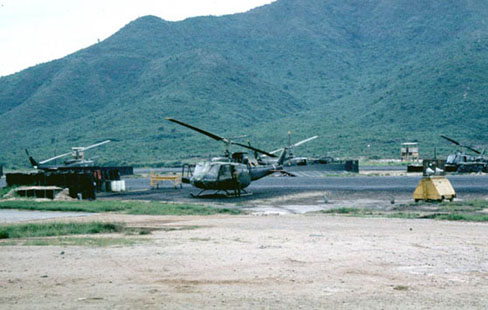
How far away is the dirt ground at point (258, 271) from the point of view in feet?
29.6

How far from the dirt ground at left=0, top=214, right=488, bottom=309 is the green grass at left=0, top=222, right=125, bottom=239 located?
1.74 m

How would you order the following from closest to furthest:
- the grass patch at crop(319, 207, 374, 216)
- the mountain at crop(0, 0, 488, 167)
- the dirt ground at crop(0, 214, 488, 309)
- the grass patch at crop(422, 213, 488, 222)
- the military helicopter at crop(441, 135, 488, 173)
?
the dirt ground at crop(0, 214, 488, 309), the grass patch at crop(422, 213, 488, 222), the grass patch at crop(319, 207, 374, 216), the military helicopter at crop(441, 135, 488, 173), the mountain at crop(0, 0, 488, 167)

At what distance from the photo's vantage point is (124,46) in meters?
180

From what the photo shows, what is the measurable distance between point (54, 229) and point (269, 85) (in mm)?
140313

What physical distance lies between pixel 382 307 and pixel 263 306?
155cm

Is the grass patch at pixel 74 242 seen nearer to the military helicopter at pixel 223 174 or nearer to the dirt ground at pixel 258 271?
the dirt ground at pixel 258 271

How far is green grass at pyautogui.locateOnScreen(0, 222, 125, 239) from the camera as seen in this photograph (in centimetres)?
1739

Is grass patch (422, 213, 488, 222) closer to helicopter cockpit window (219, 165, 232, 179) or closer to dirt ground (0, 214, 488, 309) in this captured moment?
dirt ground (0, 214, 488, 309)

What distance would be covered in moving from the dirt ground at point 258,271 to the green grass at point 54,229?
5.72 feet

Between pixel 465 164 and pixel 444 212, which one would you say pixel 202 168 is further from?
pixel 465 164

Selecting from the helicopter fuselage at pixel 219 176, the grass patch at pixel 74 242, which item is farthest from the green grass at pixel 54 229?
the helicopter fuselage at pixel 219 176

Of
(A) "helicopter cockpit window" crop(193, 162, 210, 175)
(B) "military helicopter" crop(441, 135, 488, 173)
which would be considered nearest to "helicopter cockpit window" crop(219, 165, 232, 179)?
(A) "helicopter cockpit window" crop(193, 162, 210, 175)

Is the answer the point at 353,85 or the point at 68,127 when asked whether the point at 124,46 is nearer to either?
the point at 68,127

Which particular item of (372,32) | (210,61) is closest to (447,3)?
(372,32)
